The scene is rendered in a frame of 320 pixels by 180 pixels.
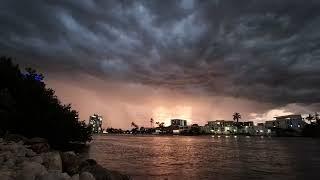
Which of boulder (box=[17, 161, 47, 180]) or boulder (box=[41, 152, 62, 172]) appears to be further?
boulder (box=[41, 152, 62, 172])

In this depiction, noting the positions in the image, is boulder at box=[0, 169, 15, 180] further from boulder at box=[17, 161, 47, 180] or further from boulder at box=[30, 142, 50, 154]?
boulder at box=[30, 142, 50, 154]

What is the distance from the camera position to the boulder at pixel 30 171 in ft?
42.6

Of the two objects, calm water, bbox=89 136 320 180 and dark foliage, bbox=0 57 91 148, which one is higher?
dark foliage, bbox=0 57 91 148

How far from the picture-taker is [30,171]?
44.4ft

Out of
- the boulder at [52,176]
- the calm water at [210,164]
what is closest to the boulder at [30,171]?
the boulder at [52,176]

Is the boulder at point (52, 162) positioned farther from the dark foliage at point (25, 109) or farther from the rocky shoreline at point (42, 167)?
the dark foliage at point (25, 109)

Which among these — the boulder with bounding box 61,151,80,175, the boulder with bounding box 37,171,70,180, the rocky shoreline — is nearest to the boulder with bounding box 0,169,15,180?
the rocky shoreline

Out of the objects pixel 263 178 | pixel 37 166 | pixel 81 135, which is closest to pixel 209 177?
pixel 263 178

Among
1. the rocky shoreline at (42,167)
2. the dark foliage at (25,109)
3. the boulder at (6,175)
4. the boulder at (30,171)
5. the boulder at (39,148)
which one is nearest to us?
the boulder at (6,175)

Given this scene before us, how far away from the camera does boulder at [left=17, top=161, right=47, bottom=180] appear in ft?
42.6

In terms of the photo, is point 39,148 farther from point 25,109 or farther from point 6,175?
point 25,109

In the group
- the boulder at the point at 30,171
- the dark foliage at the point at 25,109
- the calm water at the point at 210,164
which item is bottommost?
the calm water at the point at 210,164

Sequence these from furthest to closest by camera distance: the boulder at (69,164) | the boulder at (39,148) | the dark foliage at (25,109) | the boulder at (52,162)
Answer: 1. the dark foliage at (25,109)
2. the boulder at (39,148)
3. the boulder at (69,164)
4. the boulder at (52,162)

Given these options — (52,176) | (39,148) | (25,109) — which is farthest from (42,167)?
(25,109)
